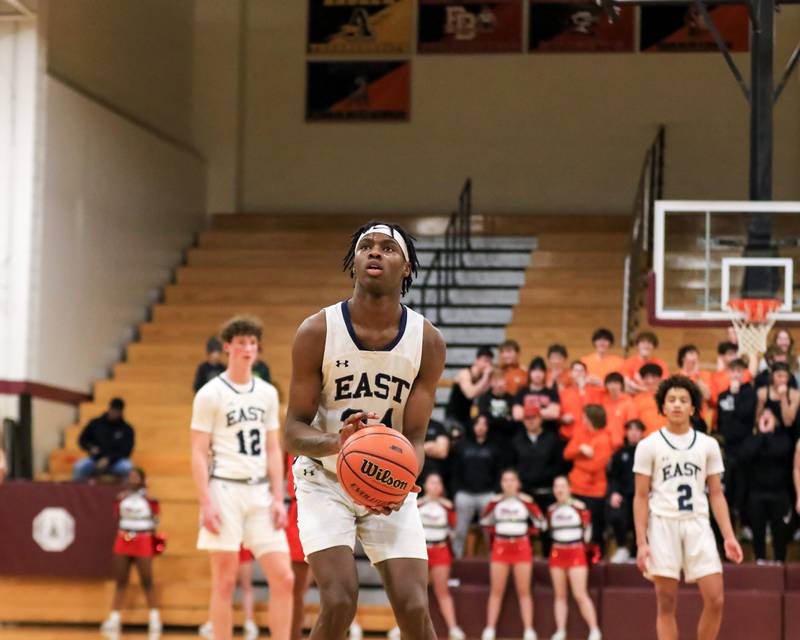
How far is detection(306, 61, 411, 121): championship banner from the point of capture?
21.0m

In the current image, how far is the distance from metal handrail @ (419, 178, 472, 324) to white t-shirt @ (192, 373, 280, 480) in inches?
319

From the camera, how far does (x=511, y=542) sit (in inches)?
480

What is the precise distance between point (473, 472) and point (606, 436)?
117 centimetres

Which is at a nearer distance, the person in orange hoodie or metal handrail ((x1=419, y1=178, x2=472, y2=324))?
the person in orange hoodie

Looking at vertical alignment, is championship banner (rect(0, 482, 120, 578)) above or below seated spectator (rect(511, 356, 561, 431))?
below

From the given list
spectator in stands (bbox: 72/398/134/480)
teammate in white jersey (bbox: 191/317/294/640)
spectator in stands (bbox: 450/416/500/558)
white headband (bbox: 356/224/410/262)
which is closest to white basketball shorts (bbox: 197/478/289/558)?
teammate in white jersey (bbox: 191/317/294/640)

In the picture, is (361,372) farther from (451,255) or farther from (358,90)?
(358,90)

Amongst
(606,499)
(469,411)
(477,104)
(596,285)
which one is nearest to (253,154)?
(477,104)

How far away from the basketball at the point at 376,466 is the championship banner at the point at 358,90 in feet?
52.0

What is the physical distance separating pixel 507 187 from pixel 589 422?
8.78 m

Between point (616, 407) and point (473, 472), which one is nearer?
point (473, 472)

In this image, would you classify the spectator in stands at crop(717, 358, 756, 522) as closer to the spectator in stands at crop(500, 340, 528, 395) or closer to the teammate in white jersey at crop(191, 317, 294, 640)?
the spectator in stands at crop(500, 340, 528, 395)

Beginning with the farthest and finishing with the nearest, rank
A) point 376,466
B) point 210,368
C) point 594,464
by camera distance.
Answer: point 210,368
point 594,464
point 376,466

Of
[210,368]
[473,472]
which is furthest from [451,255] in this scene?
[473,472]
